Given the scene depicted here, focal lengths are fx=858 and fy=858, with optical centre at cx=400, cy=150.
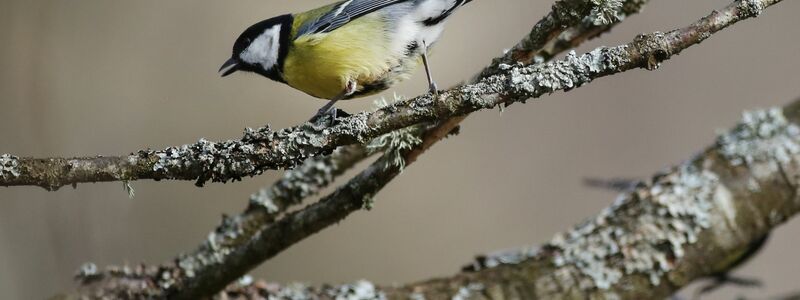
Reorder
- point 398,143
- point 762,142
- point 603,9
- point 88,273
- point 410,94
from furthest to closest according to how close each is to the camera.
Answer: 1. point 410,94
2. point 762,142
3. point 88,273
4. point 398,143
5. point 603,9

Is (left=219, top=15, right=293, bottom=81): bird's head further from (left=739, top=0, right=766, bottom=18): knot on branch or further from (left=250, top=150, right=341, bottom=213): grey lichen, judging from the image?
(left=739, top=0, right=766, bottom=18): knot on branch

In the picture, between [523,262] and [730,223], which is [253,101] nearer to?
[523,262]

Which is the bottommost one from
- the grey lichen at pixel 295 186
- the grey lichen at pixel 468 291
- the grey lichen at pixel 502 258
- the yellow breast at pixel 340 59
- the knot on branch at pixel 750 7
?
the grey lichen at pixel 468 291

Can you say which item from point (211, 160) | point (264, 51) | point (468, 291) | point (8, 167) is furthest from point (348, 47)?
point (8, 167)

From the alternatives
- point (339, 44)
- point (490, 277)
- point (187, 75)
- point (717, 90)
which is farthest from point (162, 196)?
point (717, 90)

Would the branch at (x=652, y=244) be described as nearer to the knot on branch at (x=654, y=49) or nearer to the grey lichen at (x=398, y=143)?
the grey lichen at (x=398, y=143)

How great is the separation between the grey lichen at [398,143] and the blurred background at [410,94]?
2.41 ft

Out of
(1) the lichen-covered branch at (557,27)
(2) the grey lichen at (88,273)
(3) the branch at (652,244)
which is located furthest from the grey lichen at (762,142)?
(2) the grey lichen at (88,273)

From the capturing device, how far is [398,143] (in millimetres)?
970

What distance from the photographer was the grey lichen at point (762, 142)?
3.94ft

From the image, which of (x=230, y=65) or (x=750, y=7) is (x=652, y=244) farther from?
→ (x=230, y=65)

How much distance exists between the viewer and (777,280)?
6.62ft

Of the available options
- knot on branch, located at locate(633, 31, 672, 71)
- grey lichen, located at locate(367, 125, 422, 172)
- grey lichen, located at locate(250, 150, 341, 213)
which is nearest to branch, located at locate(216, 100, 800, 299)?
grey lichen, located at locate(250, 150, 341, 213)

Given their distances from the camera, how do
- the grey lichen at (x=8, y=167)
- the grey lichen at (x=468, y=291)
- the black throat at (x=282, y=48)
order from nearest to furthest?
the grey lichen at (x=8, y=167)
the grey lichen at (x=468, y=291)
the black throat at (x=282, y=48)
